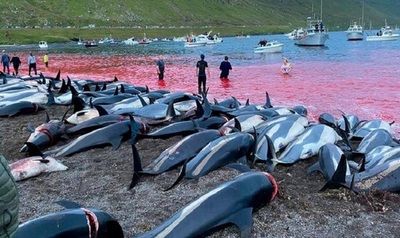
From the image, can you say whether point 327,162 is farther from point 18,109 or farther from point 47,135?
point 18,109

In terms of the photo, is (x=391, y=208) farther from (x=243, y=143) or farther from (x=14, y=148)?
(x=14, y=148)

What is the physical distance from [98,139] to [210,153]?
391cm

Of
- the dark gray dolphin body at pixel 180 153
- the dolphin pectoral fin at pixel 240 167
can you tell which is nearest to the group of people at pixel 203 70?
the dark gray dolphin body at pixel 180 153

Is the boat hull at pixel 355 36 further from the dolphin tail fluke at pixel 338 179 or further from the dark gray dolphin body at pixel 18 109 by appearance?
the dolphin tail fluke at pixel 338 179

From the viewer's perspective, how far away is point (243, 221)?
7.10 metres

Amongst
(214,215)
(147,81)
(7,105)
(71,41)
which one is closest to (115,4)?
(71,41)

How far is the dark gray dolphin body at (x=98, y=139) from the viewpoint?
11.6 m

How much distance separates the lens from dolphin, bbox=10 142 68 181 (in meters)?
9.76

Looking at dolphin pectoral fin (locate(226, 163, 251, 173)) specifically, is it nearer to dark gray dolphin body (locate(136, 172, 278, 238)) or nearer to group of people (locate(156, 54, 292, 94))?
dark gray dolphin body (locate(136, 172, 278, 238))

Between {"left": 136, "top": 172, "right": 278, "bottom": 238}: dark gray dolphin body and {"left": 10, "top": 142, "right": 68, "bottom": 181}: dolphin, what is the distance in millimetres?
4497

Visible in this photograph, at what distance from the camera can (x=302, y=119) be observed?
13.1 m

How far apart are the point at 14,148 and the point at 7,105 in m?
5.19

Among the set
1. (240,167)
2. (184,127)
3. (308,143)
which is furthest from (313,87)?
(240,167)

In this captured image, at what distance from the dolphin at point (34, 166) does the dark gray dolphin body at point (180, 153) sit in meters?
2.27
